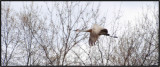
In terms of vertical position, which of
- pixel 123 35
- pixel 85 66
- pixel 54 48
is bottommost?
pixel 85 66

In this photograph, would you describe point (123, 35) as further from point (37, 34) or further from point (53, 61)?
point (37, 34)

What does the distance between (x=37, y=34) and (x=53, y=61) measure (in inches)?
72.3

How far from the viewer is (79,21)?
38.2ft

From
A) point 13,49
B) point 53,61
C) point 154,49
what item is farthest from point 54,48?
point 154,49

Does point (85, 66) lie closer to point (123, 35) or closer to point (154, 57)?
point (123, 35)

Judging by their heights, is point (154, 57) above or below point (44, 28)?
below

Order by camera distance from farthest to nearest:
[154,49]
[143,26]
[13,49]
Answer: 1. [13,49]
2. [143,26]
3. [154,49]

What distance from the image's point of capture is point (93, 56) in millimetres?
11875

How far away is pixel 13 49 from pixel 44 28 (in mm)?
2906

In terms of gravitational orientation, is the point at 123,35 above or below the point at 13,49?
above

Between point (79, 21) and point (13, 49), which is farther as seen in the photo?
point (13, 49)

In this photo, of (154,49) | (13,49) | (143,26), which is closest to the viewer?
(154,49)

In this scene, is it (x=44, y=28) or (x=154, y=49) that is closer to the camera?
(x=154, y=49)

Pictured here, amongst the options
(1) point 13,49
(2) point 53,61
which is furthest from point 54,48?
(1) point 13,49
